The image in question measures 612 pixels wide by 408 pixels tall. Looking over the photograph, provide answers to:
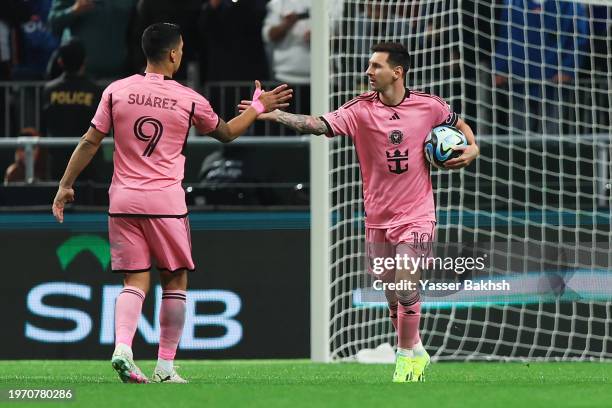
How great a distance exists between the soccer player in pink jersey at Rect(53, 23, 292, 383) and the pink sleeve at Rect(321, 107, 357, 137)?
0.96 m

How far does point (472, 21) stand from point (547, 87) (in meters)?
0.84

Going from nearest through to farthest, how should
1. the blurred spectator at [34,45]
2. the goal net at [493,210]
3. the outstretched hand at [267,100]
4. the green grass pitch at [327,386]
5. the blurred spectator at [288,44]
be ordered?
the green grass pitch at [327,386] → the outstretched hand at [267,100] → the goal net at [493,210] → the blurred spectator at [288,44] → the blurred spectator at [34,45]

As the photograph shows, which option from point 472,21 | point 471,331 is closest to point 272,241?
point 471,331

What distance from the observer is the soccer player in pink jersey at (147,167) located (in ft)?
23.7

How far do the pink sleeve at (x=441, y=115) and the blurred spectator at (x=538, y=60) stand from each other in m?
2.70

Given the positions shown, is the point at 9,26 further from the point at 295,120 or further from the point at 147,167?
the point at 147,167

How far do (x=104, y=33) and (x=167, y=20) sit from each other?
1.83 feet

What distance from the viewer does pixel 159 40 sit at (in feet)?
24.0

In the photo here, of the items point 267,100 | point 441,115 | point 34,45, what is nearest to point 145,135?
point 267,100

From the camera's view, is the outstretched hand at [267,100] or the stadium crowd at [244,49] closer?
the outstretched hand at [267,100]

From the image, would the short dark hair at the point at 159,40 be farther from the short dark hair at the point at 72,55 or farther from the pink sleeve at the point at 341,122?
the short dark hair at the point at 72,55

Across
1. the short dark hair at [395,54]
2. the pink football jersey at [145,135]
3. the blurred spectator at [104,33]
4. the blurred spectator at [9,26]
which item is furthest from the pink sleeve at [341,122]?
the blurred spectator at [9,26]

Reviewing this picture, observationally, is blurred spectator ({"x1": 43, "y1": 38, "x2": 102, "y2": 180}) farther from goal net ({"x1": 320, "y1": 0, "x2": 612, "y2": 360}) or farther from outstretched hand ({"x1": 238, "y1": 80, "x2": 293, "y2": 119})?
outstretched hand ({"x1": 238, "y1": 80, "x2": 293, "y2": 119})

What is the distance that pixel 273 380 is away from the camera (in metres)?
7.69
